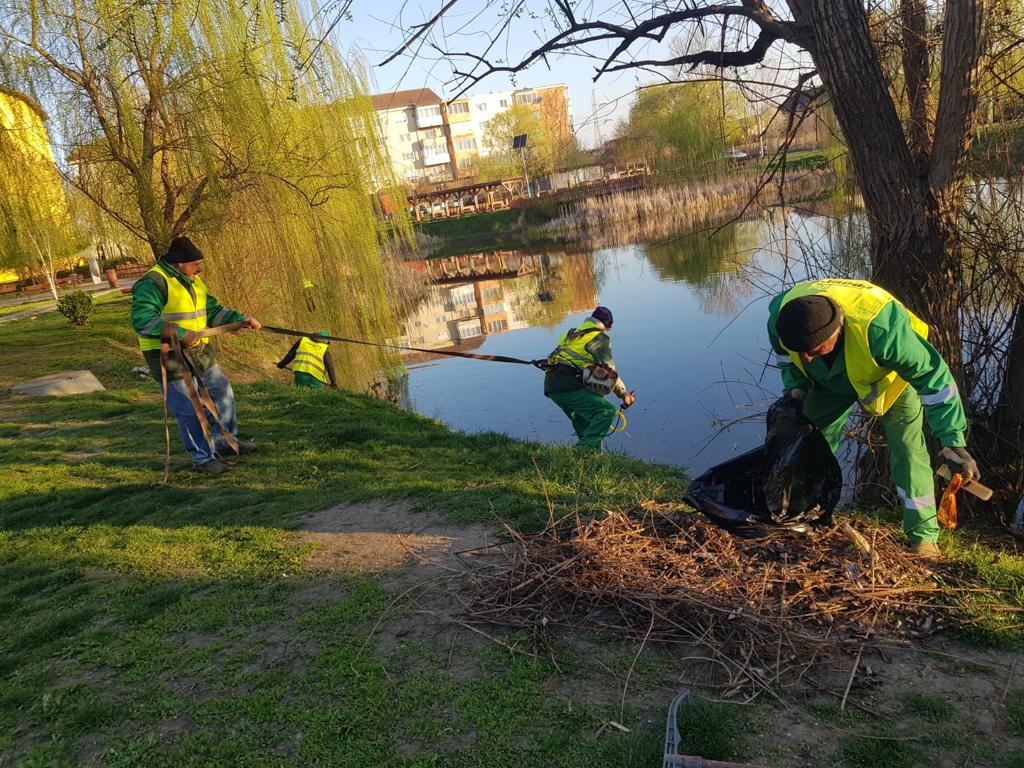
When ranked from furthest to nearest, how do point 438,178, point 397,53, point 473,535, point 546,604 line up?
1. point 438,178
2. point 473,535
3. point 397,53
4. point 546,604

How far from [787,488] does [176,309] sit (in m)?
5.34

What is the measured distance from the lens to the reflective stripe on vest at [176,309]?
5996 millimetres

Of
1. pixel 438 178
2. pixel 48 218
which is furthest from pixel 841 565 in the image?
pixel 438 178

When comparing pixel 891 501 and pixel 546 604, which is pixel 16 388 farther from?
pixel 891 501

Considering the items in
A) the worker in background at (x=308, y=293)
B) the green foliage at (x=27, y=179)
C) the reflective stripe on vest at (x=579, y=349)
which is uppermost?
the green foliage at (x=27, y=179)

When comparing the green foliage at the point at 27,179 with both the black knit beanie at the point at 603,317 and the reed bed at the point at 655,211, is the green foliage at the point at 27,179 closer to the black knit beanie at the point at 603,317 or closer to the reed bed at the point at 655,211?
the black knit beanie at the point at 603,317

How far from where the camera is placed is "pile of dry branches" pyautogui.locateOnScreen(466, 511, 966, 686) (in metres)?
3.13

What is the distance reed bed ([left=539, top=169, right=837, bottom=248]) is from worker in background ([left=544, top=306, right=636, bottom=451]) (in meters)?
20.7

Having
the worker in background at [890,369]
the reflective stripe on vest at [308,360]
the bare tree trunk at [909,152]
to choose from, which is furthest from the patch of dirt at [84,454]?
the bare tree trunk at [909,152]

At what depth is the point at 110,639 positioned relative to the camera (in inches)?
144

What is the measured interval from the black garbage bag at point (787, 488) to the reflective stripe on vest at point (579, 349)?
3.28 meters

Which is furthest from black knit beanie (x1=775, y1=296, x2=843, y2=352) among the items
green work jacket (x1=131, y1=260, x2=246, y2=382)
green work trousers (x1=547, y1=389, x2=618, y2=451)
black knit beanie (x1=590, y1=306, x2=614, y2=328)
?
green work jacket (x1=131, y1=260, x2=246, y2=382)

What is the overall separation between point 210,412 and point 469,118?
88.2 meters

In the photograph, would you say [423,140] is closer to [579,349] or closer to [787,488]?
[579,349]
